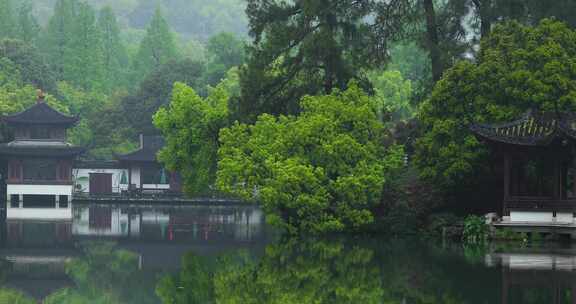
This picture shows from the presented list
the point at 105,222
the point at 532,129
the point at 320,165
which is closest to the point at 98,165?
the point at 105,222

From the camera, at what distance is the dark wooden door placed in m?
81.7

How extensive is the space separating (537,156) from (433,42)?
31.8 ft

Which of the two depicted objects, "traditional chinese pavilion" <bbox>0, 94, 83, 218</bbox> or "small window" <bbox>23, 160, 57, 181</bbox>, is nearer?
"traditional chinese pavilion" <bbox>0, 94, 83, 218</bbox>

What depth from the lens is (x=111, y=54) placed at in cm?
12356

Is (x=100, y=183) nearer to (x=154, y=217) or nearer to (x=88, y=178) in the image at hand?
(x=88, y=178)

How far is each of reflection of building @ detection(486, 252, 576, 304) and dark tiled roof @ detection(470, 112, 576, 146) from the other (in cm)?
534

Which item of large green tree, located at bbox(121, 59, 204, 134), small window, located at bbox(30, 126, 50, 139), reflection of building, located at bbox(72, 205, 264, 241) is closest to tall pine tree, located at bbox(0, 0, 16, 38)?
large green tree, located at bbox(121, 59, 204, 134)

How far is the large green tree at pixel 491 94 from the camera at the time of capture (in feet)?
121

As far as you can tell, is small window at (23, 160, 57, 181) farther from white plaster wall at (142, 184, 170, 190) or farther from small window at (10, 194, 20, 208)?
white plaster wall at (142, 184, 170, 190)

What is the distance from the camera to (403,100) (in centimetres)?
8356

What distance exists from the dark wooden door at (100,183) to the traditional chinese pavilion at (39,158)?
565 cm

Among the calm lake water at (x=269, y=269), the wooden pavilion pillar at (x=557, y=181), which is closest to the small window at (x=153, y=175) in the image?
the calm lake water at (x=269, y=269)

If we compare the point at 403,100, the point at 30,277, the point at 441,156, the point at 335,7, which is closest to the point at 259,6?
the point at 335,7

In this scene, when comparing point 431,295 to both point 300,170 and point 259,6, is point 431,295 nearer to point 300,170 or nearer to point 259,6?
point 300,170
